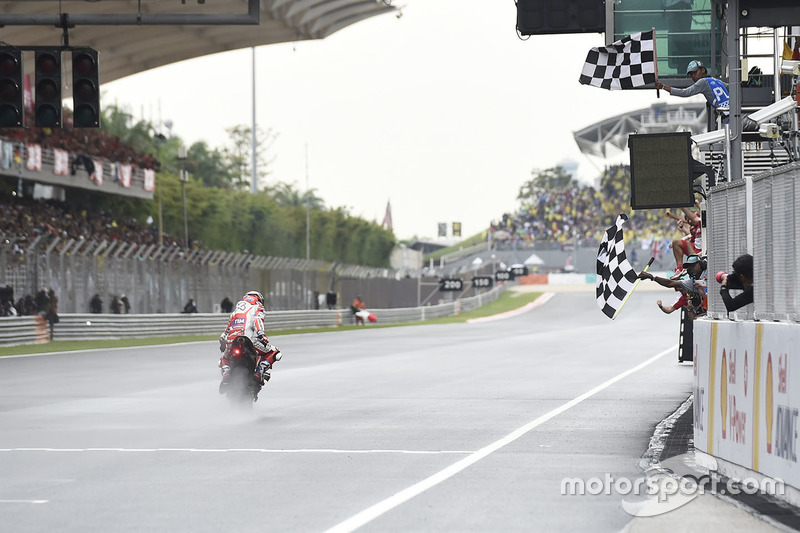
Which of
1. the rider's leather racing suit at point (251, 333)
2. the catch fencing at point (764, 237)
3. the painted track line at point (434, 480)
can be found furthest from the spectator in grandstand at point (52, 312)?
the catch fencing at point (764, 237)

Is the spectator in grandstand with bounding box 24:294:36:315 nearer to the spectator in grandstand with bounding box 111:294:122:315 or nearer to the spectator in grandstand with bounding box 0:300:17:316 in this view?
the spectator in grandstand with bounding box 0:300:17:316

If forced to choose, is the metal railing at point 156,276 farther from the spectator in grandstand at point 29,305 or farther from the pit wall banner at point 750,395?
the pit wall banner at point 750,395

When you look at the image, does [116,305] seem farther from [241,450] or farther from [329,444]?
[241,450]

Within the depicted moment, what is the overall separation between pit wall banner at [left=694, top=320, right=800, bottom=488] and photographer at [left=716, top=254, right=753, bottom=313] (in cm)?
16

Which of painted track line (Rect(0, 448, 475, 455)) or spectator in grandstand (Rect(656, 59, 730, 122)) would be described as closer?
painted track line (Rect(0, 448, 475, 455))

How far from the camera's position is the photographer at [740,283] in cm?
855

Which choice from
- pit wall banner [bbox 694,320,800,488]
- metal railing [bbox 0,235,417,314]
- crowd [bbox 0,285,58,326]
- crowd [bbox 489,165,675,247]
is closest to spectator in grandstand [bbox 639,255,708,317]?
pit wall banner [bbox 694,320,800,488]

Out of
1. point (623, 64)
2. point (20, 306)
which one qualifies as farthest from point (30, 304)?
point (623, 64)

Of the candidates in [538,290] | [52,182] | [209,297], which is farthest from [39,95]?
[538,290]

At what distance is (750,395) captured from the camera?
8.16 m

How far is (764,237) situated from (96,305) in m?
29.2

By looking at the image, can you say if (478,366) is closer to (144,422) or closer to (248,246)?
(144,422)

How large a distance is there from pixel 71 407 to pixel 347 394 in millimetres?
3633

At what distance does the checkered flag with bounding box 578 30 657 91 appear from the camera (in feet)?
43.1
